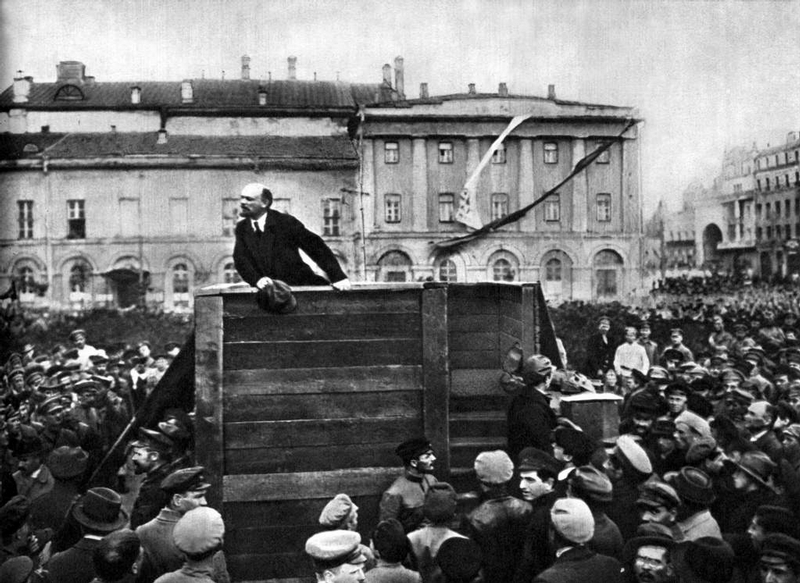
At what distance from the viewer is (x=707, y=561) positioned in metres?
3.02

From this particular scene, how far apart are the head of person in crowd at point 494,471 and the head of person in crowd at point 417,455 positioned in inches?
11.6

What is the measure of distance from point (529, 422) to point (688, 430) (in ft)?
3.15

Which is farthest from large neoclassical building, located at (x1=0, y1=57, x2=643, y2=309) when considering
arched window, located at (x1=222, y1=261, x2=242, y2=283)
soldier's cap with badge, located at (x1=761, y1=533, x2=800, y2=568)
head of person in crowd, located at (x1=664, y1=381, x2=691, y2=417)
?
soldier's cap with badge, located at (x1=761, y1=533, x2=800, y2=568)

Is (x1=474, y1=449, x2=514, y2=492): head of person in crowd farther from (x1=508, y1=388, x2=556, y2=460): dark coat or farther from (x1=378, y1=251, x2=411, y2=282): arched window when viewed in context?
(x1=378, y1=251, x2=411, y2=282): arched window

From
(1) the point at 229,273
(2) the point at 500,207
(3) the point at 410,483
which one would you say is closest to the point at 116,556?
(3) the point at 410,483

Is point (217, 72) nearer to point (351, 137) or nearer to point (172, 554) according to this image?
point (351, 137)

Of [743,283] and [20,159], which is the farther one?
[20,159]

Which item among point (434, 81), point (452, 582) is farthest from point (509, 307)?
point (434, 81)

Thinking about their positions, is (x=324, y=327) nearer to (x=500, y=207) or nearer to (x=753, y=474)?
(x=753, y=474)

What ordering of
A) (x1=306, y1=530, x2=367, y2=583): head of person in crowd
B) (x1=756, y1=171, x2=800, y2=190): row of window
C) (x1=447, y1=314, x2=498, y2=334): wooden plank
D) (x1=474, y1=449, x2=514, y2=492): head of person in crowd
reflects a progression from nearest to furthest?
(x1=306, y1=530, x2=367, y2=583): head of person in crowd → (x1=474, y1=449, x2=514, y2=492): head of person in crowd → (x1=447, y1=314, x2=498, y2=334): wooden plank → (x1=756, y1=171, x2=800, y2=190): row of window

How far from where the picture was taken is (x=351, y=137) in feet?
37.0

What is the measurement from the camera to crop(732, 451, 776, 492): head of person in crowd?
381 cm

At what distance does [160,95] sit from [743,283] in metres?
8.07

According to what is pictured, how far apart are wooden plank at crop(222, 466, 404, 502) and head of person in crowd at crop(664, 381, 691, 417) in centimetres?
233
